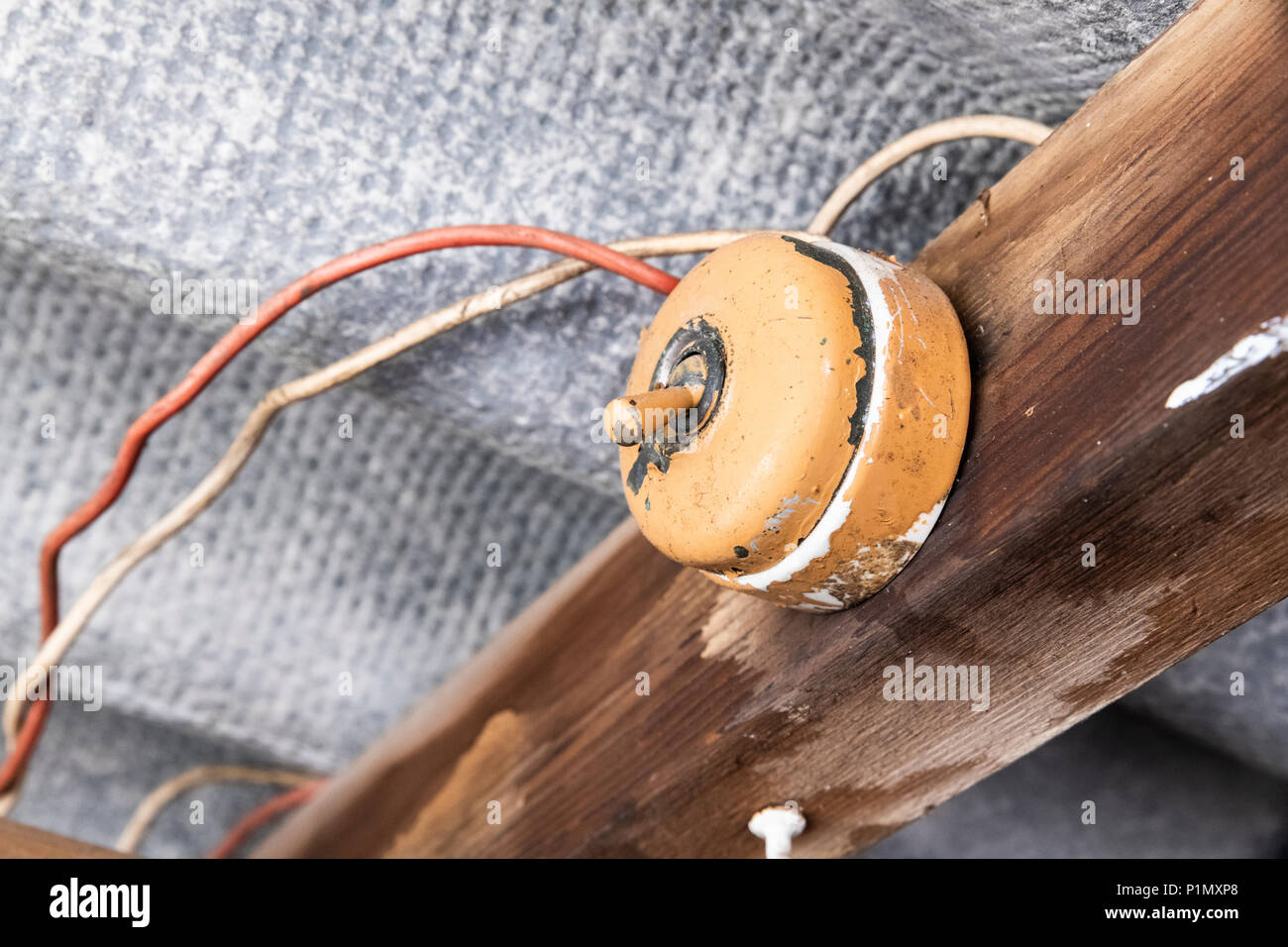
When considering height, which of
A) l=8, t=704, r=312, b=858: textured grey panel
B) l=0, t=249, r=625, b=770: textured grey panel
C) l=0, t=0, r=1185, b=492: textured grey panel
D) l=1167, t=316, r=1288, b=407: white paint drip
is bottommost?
l=8, t=704, r=312, b=858: textured grey panel

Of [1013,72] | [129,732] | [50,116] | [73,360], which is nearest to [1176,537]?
[1013,72]

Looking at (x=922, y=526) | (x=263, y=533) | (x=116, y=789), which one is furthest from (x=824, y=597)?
(x=116, y=789)

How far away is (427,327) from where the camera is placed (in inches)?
16.6

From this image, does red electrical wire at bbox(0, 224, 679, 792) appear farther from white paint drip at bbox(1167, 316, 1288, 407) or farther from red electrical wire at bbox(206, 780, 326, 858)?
red electrical wire at bbox(206, 780, 326, 858)

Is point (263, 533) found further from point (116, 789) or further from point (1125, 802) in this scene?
point (1125, 802)

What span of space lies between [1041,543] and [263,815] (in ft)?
2.07

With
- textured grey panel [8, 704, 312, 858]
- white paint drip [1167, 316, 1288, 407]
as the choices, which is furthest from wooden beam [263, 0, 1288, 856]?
textured grey panel [8, 704, 312, 858]

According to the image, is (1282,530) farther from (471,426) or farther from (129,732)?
(129,732)

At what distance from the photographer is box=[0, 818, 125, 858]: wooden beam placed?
379 mm

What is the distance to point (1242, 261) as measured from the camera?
24cm

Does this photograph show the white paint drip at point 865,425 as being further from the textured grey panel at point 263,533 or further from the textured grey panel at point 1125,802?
the textured grey panel at point 1125,802

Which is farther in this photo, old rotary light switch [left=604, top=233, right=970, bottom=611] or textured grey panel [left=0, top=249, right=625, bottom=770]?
textured grey panel [left=0, top=249, right=625, bottom=770]

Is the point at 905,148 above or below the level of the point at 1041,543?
above

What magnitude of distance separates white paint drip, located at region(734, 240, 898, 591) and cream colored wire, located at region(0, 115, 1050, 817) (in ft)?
0.13
